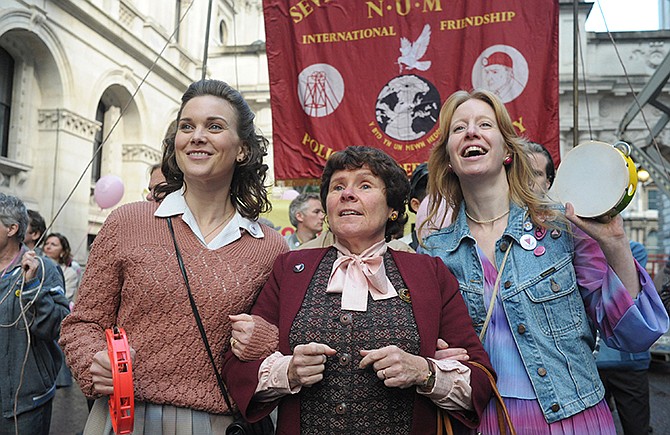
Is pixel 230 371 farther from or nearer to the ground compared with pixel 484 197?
nearer to the ground

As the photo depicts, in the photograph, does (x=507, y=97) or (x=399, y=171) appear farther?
(x=507, y=97)

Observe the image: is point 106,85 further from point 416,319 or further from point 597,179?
point 597,179

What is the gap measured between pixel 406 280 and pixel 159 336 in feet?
3.03

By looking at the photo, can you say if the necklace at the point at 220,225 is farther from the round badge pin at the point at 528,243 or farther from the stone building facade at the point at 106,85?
the stone building facade at the point at 106,85

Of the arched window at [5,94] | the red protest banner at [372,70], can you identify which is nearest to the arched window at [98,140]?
the arched window at [5,94]

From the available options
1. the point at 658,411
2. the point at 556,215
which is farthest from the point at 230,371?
the point at 658,411

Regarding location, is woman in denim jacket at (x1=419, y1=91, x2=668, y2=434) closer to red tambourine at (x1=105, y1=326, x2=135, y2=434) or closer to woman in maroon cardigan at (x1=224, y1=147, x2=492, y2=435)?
woman in maroon cardigan at (x1=224, y1=147, x2=492, y2=435)

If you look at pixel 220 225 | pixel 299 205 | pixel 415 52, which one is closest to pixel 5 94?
pixel 299 205

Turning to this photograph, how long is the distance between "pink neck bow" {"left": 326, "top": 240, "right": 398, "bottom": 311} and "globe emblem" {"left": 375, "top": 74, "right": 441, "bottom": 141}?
353 cm

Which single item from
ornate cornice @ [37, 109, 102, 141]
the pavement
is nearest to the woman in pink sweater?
the pavement

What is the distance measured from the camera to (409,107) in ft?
17.9

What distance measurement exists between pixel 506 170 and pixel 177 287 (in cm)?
141

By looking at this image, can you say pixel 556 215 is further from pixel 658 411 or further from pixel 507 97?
pixel 658 411

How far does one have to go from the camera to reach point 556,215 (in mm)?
2195
